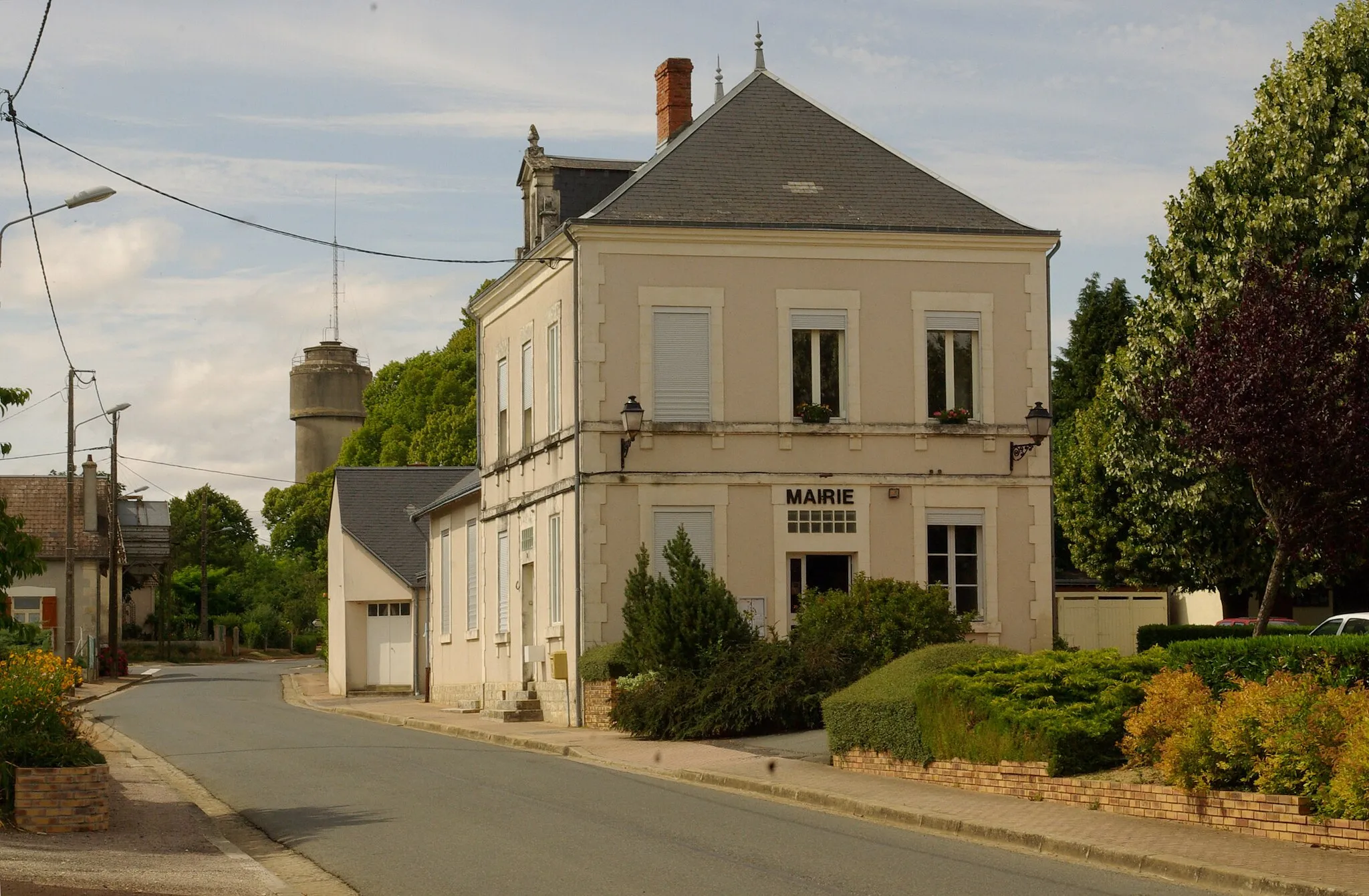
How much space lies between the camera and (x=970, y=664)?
56.0 ft

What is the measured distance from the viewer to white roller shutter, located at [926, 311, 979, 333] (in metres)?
27.8

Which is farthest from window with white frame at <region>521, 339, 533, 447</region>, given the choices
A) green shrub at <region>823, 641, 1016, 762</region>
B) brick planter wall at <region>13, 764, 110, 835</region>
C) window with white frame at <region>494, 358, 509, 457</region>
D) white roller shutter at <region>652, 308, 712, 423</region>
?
brick planter wall at <region>13, 764, 110, 835</region>

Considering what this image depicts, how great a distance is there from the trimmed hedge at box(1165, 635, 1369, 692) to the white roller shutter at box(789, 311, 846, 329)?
41.6ft

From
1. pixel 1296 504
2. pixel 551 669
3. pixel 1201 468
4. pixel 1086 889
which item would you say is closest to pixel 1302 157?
pixel 1201 468

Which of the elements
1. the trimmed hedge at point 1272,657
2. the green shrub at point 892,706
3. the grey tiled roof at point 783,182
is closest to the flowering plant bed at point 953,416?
the grey tiled roof at point 783,182

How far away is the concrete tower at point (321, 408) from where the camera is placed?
102 meters

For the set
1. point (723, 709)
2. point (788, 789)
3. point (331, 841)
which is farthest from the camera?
point (723, 709)

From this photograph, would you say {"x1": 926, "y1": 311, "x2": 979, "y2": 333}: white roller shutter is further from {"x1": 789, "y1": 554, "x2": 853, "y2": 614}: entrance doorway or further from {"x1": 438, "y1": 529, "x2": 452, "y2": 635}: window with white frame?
{"x1": 438, "y1": 529, "x2": 452, "y2": 635}: window with white frame

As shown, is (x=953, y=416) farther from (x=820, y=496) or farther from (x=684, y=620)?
(x=684, y=620)

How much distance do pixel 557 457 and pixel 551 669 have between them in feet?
11.8

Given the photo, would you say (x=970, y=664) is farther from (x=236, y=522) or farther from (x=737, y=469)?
(x=236, y=522)

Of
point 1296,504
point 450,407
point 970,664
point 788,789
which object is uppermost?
point 450,407

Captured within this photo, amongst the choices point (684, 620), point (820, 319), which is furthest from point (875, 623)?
point (820, 319)

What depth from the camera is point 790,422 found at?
27.2m
